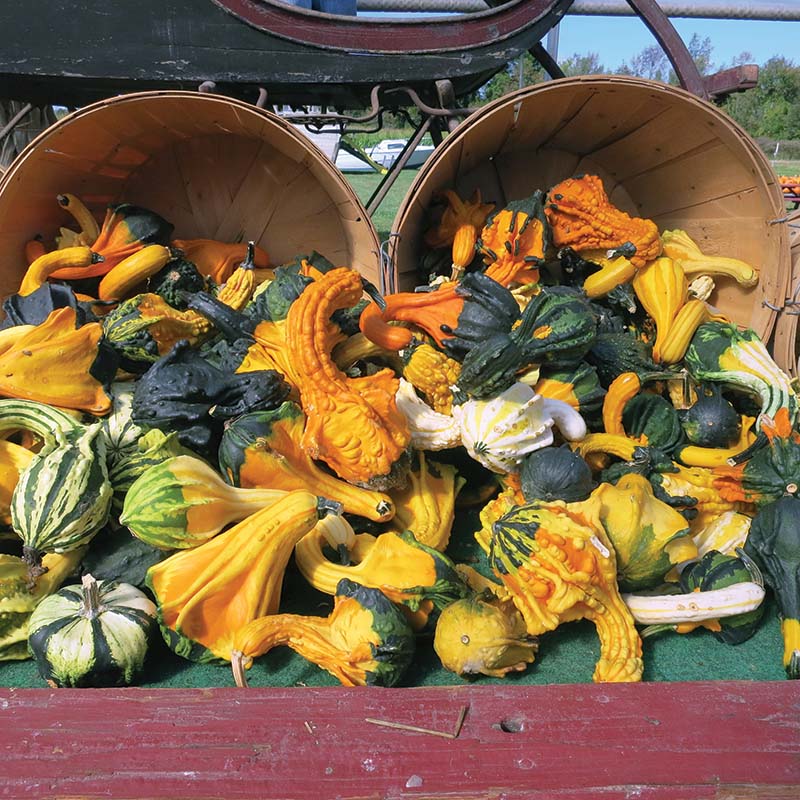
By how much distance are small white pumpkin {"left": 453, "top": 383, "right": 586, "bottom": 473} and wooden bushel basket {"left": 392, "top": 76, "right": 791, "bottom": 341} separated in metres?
0.72

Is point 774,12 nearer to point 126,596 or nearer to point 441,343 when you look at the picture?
point 441,343

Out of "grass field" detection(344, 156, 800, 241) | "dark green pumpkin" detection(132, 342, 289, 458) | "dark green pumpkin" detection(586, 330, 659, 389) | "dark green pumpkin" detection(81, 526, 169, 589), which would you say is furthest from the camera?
"grass field" detection(344, 156, 800, 241)

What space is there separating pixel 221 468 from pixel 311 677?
561mm

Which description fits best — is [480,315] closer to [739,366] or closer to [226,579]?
[739,366]

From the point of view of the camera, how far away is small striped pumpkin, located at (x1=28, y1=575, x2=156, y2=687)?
4.21 feet

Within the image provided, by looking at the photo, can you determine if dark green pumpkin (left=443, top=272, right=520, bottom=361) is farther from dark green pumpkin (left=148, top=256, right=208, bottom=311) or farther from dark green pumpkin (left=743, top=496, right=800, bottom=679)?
dark green pumpkin (left=148, top=256, right=208, bottom=311)

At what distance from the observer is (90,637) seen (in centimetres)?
130

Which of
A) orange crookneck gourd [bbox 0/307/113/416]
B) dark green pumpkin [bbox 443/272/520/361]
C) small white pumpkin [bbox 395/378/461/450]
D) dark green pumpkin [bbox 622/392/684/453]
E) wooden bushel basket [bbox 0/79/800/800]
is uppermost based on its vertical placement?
dark green pumpkin [bbox 443/272/520/361]

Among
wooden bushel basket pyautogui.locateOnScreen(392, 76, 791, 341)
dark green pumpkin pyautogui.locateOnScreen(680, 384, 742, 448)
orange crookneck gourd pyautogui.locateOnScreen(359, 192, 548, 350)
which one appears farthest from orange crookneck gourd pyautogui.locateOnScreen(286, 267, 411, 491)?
dark green pumpkin pyautogui.locateOnScreen(680, 384, 742, 448)

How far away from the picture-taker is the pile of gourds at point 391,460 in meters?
1.35

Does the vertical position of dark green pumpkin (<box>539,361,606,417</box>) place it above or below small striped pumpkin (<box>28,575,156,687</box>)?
above

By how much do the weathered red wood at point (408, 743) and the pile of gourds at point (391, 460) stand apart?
178 mm

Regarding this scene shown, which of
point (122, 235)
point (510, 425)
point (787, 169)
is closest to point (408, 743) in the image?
point (510, 425)

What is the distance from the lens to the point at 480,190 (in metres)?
2.59
